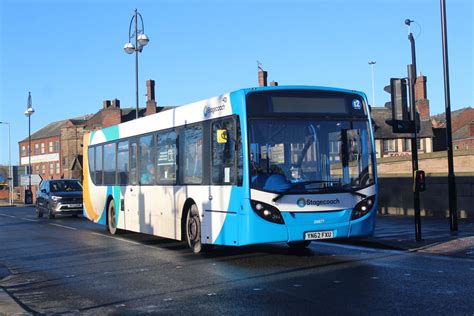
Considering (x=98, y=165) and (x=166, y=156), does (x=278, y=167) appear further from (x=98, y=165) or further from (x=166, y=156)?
(x=98, y=165)

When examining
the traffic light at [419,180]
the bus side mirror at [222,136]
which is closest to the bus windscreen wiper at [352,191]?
the bus side mirror at [222,136]

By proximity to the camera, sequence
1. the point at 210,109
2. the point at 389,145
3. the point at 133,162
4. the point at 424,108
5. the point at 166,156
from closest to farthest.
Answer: the point at 210,109, the point at 166,156, the point at 133,162, the point at 389,145, the point at 424,108

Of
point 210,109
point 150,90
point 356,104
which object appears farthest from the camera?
point 150,90

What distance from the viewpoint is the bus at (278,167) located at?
1052 cm

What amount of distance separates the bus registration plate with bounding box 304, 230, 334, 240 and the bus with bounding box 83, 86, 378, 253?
2 cm

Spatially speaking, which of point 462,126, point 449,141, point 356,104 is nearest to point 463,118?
point 462,126

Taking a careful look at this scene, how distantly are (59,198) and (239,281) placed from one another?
19.4 meters

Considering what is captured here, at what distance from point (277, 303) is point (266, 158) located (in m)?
3.61

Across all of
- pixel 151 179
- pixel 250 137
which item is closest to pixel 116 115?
pixel 151 179

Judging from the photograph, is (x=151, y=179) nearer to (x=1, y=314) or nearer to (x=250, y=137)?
(x=250, y=137)

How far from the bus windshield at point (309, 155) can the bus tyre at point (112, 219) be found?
27.5 feet

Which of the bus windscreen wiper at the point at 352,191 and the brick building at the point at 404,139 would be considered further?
the brick building at the point at 404,139

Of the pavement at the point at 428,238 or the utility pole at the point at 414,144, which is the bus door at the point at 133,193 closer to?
the pavement at the point at 428,238

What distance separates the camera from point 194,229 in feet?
41.3
